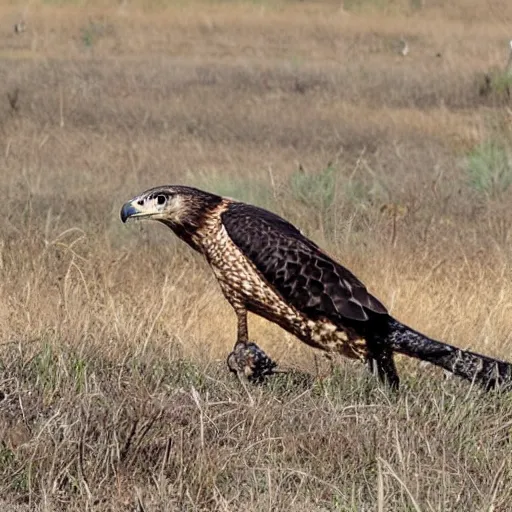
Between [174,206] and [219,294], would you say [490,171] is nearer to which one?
[219,294]

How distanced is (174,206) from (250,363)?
0.66 metres

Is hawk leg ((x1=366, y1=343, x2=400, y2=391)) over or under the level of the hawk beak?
under

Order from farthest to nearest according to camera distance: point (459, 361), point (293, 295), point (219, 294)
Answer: point (219, 294)
point (293, 295)
point (459, 361)

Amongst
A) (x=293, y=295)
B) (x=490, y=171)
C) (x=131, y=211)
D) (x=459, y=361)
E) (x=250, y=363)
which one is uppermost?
(x=131, y=211)

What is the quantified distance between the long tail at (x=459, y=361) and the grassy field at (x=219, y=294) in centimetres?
7

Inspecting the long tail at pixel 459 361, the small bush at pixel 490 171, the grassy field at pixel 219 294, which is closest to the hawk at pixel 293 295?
the long tail at pixel 459 361

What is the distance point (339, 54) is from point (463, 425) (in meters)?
19.5

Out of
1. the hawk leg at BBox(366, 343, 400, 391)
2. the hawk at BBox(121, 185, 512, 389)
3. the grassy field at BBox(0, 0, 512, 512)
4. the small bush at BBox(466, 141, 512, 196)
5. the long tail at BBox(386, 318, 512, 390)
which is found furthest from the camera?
the small bush at BBox(466, 141, 512, 196)

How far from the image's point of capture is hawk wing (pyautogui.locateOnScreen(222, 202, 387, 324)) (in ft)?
16.5

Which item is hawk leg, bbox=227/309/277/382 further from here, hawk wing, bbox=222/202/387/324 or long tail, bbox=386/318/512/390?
long tail, bbox=386/318/512/390

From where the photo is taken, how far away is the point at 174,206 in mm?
5238

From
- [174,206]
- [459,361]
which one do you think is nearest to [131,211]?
[174,206]

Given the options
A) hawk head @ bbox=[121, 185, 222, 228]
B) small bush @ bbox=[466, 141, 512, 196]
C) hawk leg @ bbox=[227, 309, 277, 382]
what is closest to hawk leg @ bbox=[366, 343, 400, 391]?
hawk leg @ bbox=[227, 309, 277, 382]

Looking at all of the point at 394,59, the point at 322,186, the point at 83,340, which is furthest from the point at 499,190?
the point at 394,59
